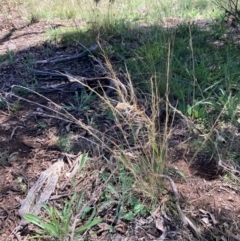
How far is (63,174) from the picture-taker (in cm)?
273

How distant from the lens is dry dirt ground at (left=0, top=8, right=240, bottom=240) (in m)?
2.29

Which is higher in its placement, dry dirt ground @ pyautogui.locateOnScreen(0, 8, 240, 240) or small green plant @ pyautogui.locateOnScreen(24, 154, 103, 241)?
small green plant @ pyautogui.locateOnScreen(24, 154, 103, 241)

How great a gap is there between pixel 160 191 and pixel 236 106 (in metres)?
0.93

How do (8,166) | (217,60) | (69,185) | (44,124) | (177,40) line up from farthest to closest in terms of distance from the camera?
1. (177,40)
2. (217,60)
3. (44,124)
4. (8,166)
5. (69,185)

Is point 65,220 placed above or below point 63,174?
above

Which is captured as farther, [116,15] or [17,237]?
[116,15]

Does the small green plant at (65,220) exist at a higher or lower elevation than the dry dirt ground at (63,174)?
higher

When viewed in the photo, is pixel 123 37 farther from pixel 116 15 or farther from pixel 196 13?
pixel 196 13

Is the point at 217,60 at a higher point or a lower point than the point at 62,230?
lower

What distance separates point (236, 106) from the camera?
9.83 feet

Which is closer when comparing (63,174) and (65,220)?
(65,220)

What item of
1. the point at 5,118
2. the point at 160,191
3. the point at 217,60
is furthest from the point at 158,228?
the point at 217,60

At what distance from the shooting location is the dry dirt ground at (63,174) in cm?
229

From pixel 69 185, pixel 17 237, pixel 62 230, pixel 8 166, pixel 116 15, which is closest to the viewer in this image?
pixel 62 230
